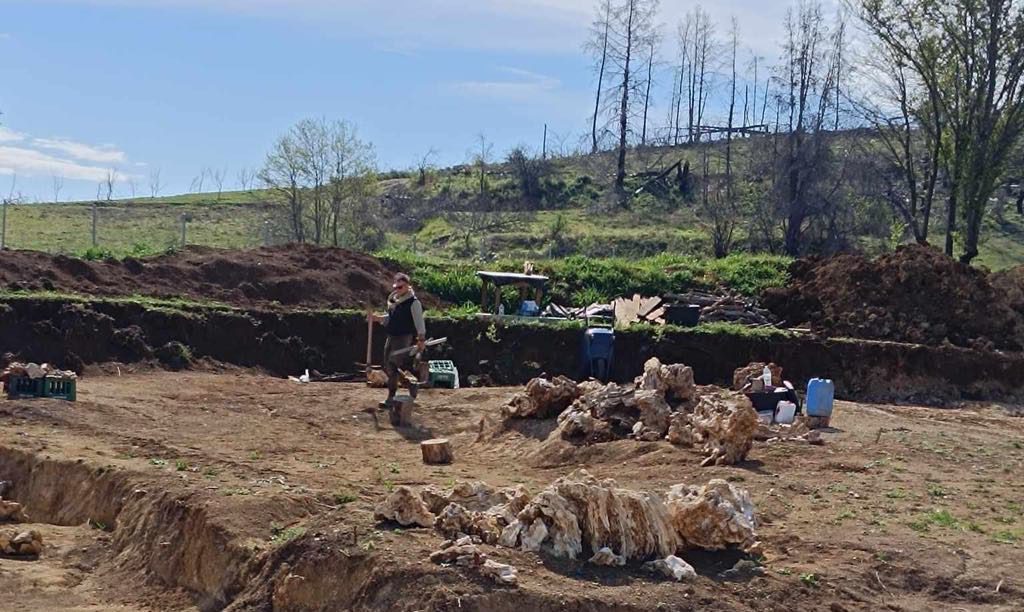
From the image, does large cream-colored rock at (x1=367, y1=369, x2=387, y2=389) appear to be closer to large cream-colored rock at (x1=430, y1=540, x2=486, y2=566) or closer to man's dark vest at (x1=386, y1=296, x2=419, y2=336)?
man's dark vest at (x1=386, y1=296, x2=419, y2=336)

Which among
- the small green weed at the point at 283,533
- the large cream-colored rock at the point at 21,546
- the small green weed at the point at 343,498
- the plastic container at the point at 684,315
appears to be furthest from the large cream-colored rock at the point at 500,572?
the plastic container at the point at 684,315

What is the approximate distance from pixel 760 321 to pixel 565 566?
18867 mm

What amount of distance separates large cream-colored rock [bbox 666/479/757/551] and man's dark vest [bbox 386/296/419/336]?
802cm

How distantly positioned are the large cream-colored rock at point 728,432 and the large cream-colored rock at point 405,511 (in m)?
4.40

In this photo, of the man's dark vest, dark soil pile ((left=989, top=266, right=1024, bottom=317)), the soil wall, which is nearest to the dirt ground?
the man's dark vest

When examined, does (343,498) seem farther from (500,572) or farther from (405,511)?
(500,572)

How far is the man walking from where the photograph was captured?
16.7 m

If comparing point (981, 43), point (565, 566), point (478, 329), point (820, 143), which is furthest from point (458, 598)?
point (820, 143)

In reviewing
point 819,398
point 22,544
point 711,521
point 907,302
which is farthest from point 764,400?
point 907,302

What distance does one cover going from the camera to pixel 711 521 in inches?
359

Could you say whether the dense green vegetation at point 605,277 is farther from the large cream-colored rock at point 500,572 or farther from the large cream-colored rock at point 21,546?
the large cream-colored rock at point 500,572

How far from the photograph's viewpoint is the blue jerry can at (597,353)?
71.5ft

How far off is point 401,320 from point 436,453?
345cm

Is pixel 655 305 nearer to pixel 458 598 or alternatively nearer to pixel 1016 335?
pixel 1016 335
